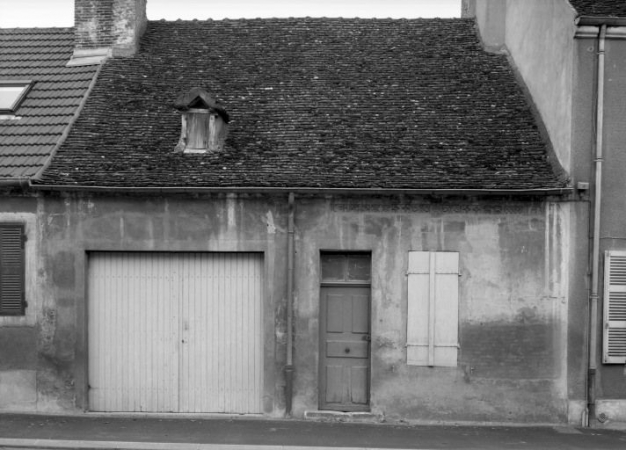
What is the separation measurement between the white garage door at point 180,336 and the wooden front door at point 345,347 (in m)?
1.13

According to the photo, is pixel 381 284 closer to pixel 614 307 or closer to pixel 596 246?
pixel 596 246

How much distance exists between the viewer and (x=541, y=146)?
14.1 metres

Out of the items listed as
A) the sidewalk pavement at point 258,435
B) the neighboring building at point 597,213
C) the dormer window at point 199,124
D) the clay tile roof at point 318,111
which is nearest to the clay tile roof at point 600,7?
the neighboring building at point 597,213

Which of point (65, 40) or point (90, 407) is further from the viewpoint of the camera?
point (65, 40)

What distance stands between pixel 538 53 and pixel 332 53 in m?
4.30

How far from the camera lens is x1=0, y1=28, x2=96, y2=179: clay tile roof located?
14.2 meters

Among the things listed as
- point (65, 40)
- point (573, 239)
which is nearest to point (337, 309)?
point (573, 239)

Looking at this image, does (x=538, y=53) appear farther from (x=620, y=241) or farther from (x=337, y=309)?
(x=337, y=309)

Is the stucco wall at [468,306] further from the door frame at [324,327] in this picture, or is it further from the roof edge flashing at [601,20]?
the roof edge flashing at [601,20]

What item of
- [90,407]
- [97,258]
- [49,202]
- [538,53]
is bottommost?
[90,407]

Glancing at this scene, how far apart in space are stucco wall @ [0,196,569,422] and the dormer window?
117 centimetres

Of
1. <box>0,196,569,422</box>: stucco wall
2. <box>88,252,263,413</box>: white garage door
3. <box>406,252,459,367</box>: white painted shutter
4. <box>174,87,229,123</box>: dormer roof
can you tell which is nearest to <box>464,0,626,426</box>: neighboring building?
<box>0,196,569,422</box>: stucco wall

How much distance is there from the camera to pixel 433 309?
44.0 feet

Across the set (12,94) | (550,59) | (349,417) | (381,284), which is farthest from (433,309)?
(12,94)
